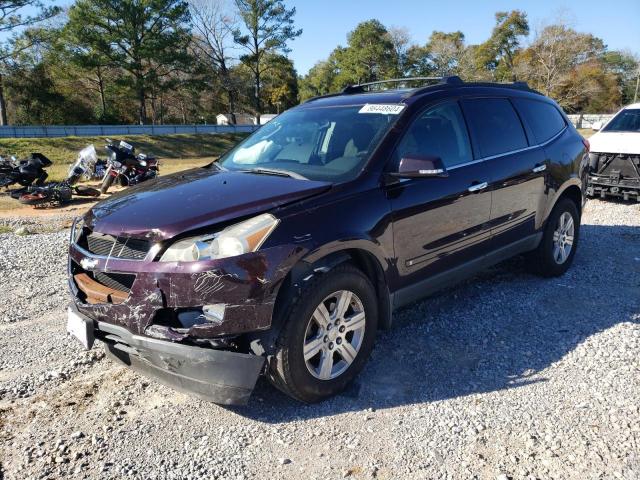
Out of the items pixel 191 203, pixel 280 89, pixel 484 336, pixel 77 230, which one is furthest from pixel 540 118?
pixel 280 89

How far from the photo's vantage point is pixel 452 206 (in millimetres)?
3846

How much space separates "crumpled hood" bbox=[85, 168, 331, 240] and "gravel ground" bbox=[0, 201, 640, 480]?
114 cm

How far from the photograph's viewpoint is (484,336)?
4.02 m

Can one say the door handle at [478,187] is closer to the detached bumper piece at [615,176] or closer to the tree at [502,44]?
the detached bumper piece at [615,176]

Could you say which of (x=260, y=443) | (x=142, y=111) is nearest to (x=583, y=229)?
(x=260, y=443)

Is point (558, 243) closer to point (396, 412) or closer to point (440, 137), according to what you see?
point (440, 137)

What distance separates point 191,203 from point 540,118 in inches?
149

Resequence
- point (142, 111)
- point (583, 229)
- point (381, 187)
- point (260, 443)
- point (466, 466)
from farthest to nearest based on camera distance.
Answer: point (142, 111)
point (583, 229)
point (381, 187)
point (260, 443)
point (466, 466)

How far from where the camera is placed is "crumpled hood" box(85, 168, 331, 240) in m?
2.79

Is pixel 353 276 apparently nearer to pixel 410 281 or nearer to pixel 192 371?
pixel 410 281

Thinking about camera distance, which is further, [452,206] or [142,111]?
[142,111]

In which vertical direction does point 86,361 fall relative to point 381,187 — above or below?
below

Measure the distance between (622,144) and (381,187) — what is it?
7.87 m

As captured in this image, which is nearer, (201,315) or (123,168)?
(201,315)
